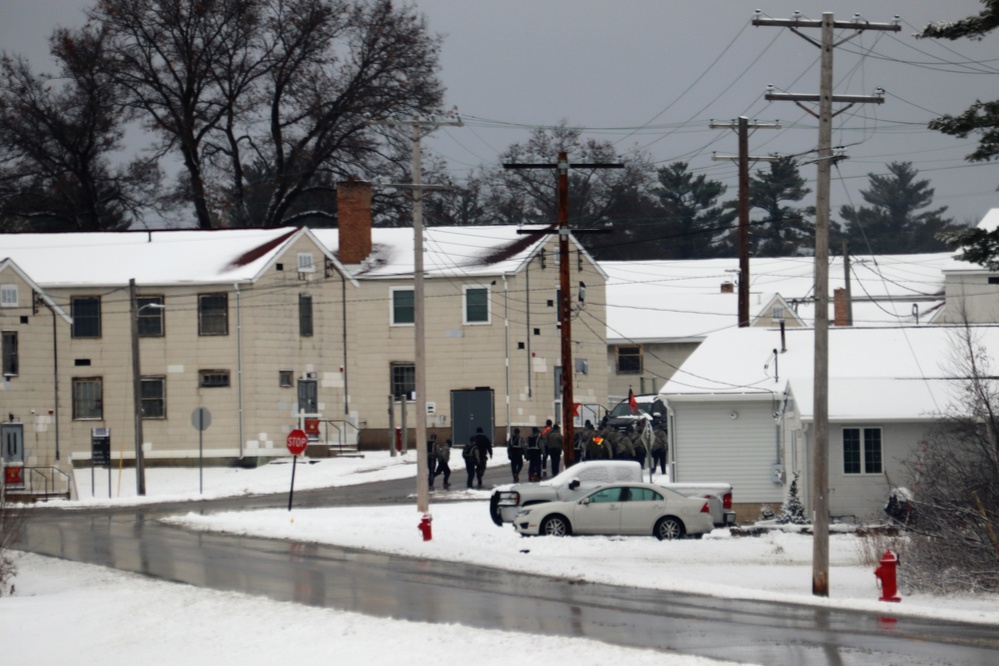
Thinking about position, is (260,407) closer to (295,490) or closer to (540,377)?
(295,490)

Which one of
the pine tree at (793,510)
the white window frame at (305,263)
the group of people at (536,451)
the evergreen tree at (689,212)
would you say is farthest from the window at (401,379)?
the evergreen tree at (689,212)

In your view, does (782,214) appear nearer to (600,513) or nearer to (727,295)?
(727,295)

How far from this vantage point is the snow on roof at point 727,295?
235 feet

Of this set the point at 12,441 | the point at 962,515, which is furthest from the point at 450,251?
the point at 962,515

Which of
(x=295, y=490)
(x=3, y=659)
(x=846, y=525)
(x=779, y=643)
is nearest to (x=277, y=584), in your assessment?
(x=3, y=659)

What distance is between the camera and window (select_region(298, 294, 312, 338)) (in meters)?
53.0

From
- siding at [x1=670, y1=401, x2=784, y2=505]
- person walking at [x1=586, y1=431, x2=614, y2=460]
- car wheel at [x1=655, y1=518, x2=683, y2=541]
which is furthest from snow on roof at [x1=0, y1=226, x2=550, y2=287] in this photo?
car wheel at [x1=655, y1=518, x2=683, y2=541]

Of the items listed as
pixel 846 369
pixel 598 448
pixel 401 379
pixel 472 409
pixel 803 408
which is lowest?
pixel 598 448

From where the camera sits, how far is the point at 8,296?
1969 inches

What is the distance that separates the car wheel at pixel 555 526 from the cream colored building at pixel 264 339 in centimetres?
2136

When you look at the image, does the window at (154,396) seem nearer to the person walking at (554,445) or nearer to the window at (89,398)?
the window at (89,398)

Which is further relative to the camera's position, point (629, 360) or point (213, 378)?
point (629, 360)

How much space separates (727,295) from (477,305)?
2362 centimetres

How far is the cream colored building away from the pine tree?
20.2 m
